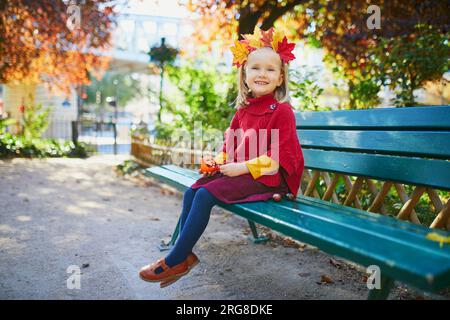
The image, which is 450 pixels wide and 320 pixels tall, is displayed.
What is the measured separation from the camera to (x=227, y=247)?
3.06 metres

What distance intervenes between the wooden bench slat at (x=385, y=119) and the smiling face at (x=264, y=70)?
59 cm

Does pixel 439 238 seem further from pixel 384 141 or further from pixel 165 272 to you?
pixel 165 272

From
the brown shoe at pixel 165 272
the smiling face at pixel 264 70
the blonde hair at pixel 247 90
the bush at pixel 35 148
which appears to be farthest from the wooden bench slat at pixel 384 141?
the bush at pixel 35 148

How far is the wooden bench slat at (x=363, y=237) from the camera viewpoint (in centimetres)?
114

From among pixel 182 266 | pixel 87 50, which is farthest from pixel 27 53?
pixel 182 266

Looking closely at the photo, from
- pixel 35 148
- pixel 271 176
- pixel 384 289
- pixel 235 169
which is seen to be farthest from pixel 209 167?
pixel 35 148

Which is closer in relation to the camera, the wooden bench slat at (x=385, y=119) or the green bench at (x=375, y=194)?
the green bench at (x=375, y=194)

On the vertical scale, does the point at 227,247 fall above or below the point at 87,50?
below

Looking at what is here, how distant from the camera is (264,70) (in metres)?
2.31

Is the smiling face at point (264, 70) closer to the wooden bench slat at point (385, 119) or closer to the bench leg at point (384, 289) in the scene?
the wooden bench slat at point (385, 119)

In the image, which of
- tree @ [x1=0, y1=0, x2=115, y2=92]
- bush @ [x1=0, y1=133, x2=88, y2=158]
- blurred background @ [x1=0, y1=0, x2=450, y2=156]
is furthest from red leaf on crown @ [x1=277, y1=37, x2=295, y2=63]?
bush @ [x1=0, y1=133, x2=88, y2=158]

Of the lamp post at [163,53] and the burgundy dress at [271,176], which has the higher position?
the lamp post at [163,53]
